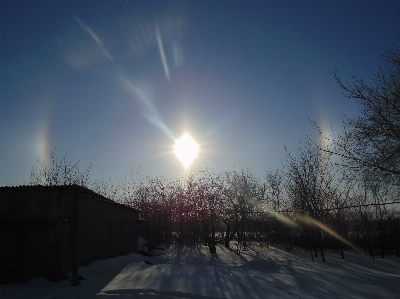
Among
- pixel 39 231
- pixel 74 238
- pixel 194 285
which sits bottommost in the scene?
pixel 194 285

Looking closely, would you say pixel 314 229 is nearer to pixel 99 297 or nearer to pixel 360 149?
pixel 360 149

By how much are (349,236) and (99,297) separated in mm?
23661

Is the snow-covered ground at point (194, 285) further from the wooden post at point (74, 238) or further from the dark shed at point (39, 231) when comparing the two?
the dark shed at point (39, 231)

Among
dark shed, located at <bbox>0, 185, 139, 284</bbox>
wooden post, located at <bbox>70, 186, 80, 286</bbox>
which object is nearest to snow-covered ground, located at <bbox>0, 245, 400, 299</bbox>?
wooden post, located at <bbox>70, 186, 80, 286</bbox>

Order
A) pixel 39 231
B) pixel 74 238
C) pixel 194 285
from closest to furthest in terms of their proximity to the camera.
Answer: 1. pixel 194 285
2. pixel 74 238
3. pixel 39 231

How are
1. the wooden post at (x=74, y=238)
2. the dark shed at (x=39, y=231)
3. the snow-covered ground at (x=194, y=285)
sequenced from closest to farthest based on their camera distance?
the snow-covered ground at (x=194, y=285) < the wooden post at (x=74, y=238) < the dark shed at (x=39, y=231)

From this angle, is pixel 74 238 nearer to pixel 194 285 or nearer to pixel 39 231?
pixel 39 231

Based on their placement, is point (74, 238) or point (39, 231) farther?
point (39, 231)

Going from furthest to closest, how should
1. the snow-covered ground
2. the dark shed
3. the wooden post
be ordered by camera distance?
the dark shed → the wooden post → the snow-covered ground

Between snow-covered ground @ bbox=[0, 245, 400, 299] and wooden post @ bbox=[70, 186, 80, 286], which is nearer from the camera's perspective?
snow-covered ground @ bbox=[0, 245, 400, 299]

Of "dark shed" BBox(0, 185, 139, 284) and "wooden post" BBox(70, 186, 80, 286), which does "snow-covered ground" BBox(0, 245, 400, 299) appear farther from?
"dark shed" BBox(0, 185, 139, 284)

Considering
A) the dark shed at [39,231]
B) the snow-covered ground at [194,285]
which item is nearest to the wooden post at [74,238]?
the dark shed at [39,231]

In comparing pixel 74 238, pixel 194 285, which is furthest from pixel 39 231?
pixel 194 285

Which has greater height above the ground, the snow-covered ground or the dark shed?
the dark shed
